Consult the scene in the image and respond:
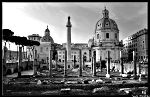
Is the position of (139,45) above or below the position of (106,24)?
below

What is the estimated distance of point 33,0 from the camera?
15.1 ft

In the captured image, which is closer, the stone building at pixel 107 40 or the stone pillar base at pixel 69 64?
the stone pillar base at pixel 69 64

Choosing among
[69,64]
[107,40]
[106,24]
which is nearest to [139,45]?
[107,40]

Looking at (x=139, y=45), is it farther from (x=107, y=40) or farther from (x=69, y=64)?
Result: (x=69, y=64)

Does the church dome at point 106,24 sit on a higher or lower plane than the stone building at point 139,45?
higher

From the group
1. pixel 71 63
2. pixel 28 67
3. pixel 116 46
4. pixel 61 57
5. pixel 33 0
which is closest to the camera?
pixel 33 0

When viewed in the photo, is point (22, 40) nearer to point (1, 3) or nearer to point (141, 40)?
point (141, 40)

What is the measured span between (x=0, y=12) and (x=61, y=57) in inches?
2690

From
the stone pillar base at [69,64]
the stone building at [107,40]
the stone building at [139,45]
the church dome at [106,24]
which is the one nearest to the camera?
the stone pillar base at [69,64]

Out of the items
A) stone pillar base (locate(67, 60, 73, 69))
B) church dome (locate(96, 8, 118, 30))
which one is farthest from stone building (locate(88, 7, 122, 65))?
stone pillar base (locate(67, 60, 73, 69))

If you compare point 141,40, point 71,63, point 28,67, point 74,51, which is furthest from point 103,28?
point 28,67

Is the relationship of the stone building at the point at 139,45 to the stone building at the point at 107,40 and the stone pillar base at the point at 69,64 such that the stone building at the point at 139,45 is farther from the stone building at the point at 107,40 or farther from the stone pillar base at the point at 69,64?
the stone pillar base at the point at 69,64

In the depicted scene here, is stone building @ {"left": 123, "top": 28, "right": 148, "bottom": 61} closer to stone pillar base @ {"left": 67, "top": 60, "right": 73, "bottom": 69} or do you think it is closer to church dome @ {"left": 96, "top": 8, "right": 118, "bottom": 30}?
church dome @ {"left": 96, "top": 8, "right": 118, "bottom": 30}

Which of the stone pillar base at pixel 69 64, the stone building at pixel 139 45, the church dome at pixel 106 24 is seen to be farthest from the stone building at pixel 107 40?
the stone pillar base at pixel 69 64
